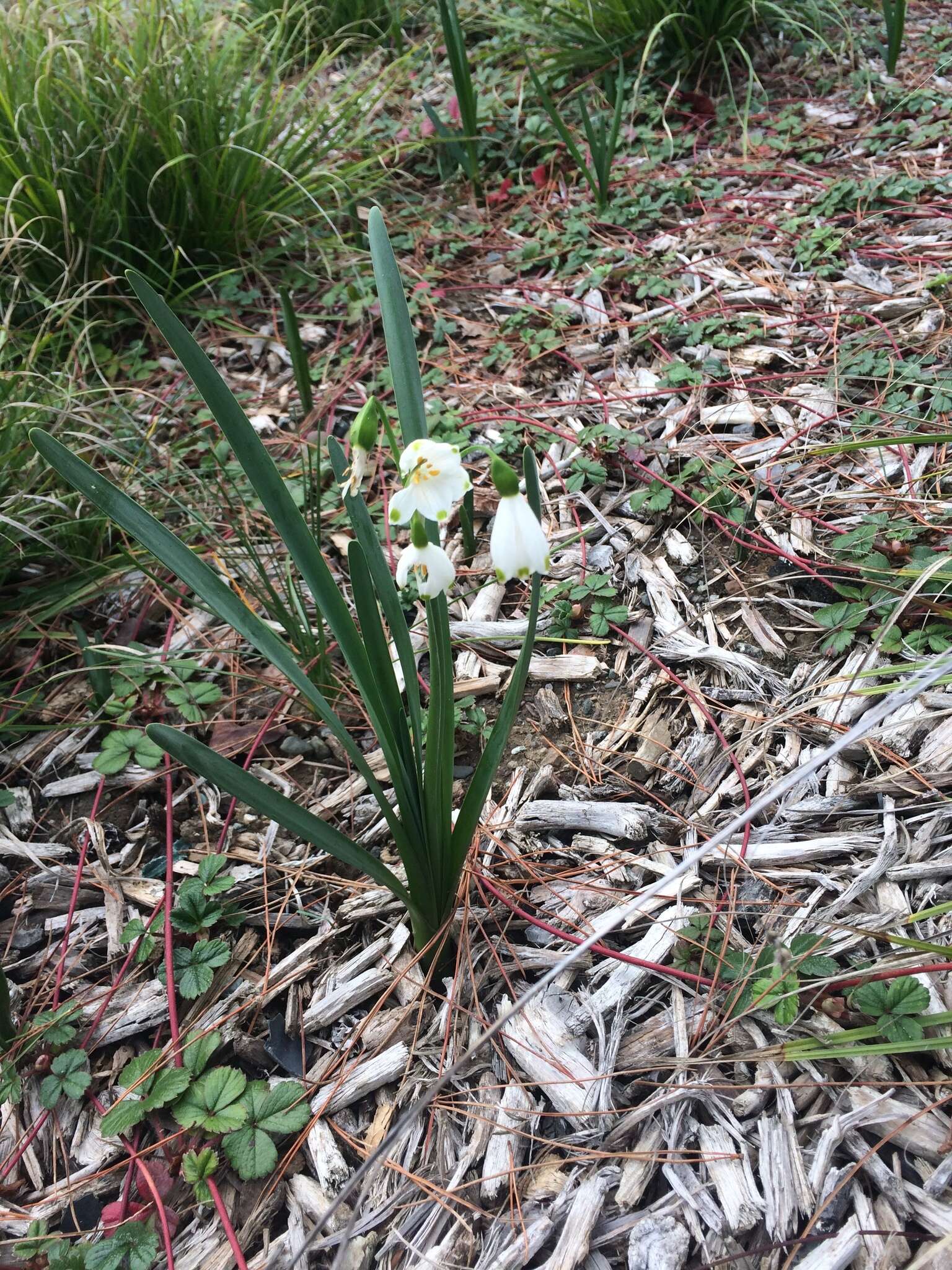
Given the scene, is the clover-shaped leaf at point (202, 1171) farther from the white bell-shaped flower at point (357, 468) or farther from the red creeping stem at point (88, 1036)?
the white bell-shaped flower at point (357, 468)

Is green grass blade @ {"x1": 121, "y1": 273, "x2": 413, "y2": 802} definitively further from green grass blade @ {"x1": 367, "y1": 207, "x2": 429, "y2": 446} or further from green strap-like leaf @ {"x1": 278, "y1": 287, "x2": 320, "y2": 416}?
green strap-like leaf @ {"x1": 278, "y1": 287, "x2": 320, "y2": 416}

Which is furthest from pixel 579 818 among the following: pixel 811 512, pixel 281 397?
pixel 281 397

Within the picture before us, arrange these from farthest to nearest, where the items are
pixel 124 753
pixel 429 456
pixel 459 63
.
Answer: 1. pixel 459 63
2. pixel 124 753
3. pixel 429 456

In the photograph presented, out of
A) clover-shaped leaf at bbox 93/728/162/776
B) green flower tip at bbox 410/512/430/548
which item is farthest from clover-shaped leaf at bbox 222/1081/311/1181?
green flower tip at bbox 410/512/430/548

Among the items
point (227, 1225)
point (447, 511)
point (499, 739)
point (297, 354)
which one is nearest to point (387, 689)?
point (499, 739)

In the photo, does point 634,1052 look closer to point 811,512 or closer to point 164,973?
point 164,973

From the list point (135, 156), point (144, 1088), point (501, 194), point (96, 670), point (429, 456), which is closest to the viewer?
point (429, 456)

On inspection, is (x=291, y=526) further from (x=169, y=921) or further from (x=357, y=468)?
(x=169, y=921)
